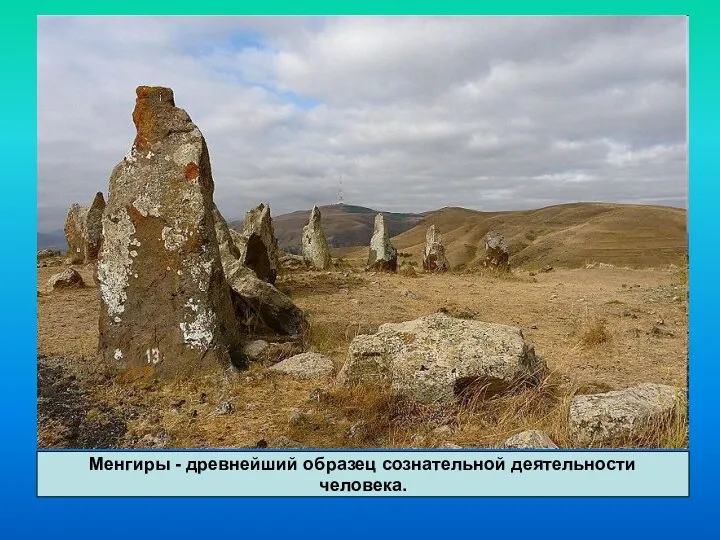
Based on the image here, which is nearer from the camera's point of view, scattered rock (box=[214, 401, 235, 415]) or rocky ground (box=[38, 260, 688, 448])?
rocky ground (box=[38, 260, 688, 448])

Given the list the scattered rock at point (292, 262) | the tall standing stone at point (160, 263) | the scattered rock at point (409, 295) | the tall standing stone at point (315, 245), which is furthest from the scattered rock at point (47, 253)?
the tall standing stone at point (160, 263)

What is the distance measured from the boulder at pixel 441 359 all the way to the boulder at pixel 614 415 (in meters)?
0.86

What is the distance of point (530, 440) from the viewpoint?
15.3ft

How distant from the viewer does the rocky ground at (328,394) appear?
5406 mm

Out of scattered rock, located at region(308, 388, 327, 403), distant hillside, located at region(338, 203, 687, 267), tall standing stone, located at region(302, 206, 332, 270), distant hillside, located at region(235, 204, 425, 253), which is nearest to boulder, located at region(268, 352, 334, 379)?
scattered rock, located at region(308, 388, 327, 403)

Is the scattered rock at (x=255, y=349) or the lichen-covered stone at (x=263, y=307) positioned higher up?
the lichen-covered stone at (x=263, y=307)

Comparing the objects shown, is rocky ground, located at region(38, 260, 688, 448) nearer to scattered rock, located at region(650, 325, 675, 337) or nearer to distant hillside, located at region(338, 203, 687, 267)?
scattered rock, located at region(650, 325, 675, 337)

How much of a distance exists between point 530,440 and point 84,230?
18935 millimetres

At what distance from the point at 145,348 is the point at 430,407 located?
3.58 metres

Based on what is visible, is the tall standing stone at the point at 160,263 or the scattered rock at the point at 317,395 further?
the tall standing stone at the point at 160,263

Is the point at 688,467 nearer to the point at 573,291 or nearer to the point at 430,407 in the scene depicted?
the point at 430,407

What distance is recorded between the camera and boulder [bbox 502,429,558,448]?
15.2ft

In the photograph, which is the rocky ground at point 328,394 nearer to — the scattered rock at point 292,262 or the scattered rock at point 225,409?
the scattered rock at point 225,409

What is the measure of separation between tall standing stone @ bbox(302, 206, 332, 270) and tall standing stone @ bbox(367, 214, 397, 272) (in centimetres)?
167
